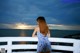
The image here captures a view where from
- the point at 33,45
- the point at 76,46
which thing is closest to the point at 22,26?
the point at 33,45

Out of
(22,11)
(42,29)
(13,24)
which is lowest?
(42,29)

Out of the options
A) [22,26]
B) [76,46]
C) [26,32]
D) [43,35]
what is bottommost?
[76,46]

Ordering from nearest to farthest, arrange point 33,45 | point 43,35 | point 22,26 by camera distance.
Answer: point 43,35 < point 33,45 < point 22,26

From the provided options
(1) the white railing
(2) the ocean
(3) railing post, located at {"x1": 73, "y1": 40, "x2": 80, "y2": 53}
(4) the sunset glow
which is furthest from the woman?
(4) the sunset glow

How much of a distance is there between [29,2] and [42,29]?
2435 millimetres

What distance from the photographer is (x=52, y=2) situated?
6277 mm

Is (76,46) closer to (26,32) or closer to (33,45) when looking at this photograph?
(33,45)

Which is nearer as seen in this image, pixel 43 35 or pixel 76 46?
pixel 43 35

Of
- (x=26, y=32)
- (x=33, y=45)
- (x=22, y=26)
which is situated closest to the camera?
(x=33, y=45)

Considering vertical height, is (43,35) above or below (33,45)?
above

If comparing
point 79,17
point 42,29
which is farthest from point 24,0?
point 42,29

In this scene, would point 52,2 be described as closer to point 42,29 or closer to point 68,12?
point 68,12

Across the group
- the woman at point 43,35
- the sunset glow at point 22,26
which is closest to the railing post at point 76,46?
the woman at point 43,35

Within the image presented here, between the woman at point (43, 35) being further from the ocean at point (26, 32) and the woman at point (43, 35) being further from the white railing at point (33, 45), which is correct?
the ocean at point (26, 32)
